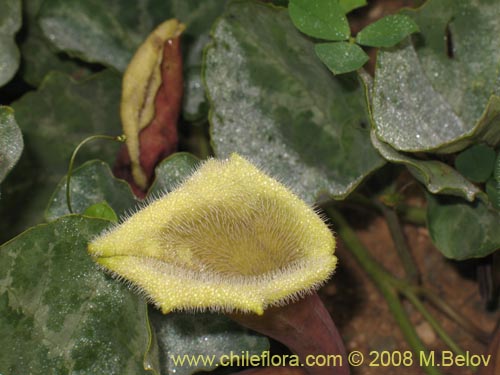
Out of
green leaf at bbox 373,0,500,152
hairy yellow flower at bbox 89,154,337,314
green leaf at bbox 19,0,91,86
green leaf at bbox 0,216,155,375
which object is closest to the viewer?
hairy yellow flower at bbox 89,154,337,314

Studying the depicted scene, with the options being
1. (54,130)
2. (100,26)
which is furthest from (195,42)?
(54,130)

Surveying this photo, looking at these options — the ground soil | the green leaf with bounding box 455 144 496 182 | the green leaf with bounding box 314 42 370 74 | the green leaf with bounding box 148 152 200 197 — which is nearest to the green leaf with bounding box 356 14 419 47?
the green leaf with bounding box 314 42 370 74

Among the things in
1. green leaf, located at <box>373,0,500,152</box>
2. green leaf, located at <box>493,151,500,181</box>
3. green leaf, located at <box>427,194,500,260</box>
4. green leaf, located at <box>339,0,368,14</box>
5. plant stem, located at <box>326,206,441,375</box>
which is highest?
green leaf, located at <box>339,0,368,14</box>

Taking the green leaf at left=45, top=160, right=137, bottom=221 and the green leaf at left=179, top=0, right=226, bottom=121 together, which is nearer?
the green leaf at left=45, top=160, right=137, bottom=221

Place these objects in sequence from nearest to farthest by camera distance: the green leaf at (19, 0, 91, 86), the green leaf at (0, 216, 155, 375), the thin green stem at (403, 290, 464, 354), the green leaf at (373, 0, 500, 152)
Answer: the green leaf at (0, 216, 155, 375) → the green leaf at (373, 0, 500, 152) → the thin green stem at (403, 290, 464, 354) → the green leaf at (19, 0, 91, 86)

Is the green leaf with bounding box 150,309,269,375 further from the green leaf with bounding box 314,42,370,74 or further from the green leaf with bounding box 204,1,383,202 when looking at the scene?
the green leaf with bounding box 314,42,370,74

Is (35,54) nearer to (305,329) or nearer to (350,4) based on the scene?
(350,4)

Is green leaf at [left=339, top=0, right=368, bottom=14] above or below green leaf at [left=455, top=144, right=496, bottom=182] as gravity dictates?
above
